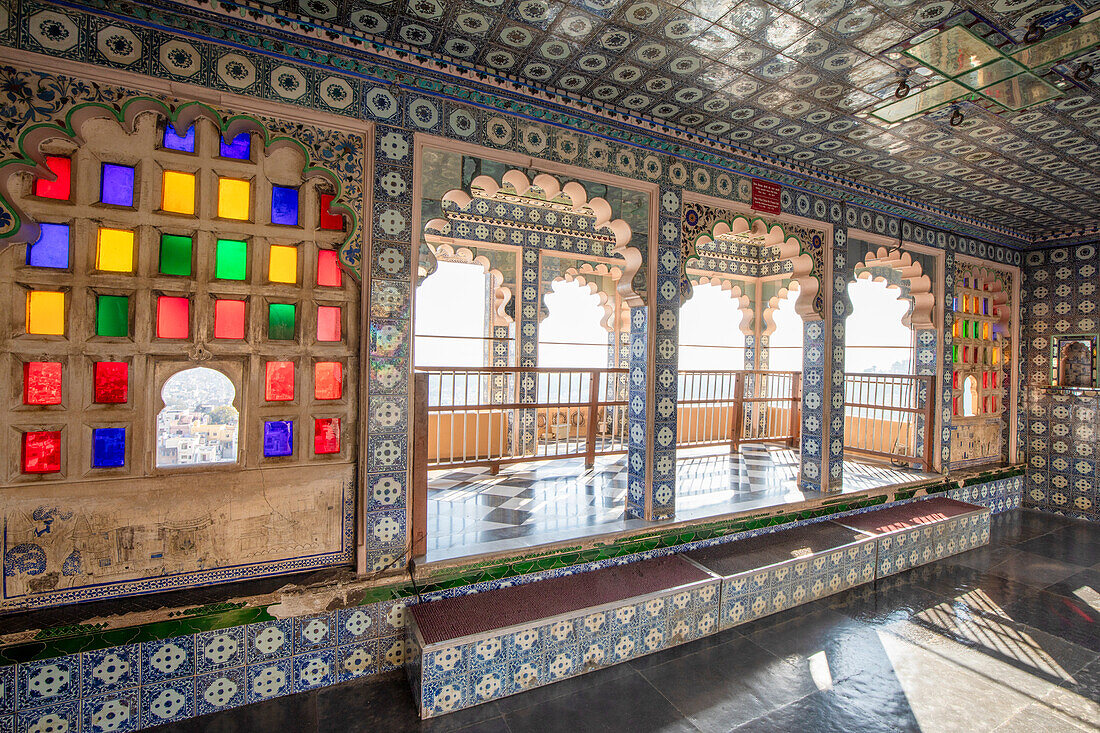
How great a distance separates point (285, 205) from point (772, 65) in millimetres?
3360

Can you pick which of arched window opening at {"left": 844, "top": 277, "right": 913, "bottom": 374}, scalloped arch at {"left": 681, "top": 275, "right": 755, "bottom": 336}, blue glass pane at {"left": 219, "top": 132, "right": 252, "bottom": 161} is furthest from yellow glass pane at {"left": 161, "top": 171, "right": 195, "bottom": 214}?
arched window opening at {"left": 844, "top": 277, "right": 913, "bottom": 374}

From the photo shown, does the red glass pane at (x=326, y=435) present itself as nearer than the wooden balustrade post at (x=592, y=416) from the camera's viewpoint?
Yes

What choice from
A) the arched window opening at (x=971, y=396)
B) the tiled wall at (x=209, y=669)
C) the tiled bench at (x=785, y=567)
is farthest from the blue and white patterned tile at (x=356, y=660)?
the arched window opening at (x=971, y=396)

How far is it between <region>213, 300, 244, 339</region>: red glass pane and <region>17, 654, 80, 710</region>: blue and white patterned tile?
5.92 ft

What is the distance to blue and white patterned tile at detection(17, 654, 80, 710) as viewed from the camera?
261cm

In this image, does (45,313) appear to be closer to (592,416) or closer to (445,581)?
(445,581)

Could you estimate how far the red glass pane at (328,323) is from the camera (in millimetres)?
3379

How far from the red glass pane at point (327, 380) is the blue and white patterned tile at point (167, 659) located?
1496mm

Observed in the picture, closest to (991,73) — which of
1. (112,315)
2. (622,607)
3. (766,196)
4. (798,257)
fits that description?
(766,196)

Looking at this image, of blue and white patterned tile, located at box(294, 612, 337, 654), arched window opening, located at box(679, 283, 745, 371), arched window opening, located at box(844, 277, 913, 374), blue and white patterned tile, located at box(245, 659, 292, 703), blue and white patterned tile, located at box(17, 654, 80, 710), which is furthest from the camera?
arched window opening, located at box(679, 283, 745, 371)

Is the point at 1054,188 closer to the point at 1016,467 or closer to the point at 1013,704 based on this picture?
the point at 1016,467

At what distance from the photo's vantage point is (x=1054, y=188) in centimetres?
575

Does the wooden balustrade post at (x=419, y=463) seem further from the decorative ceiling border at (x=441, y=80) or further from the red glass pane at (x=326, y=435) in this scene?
the decorative ceiling border at (x=441, y=80)

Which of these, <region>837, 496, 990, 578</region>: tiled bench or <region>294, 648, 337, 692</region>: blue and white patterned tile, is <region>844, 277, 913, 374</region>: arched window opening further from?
<region>294, 648, 337, 692</region>: blue and white patterned tile
